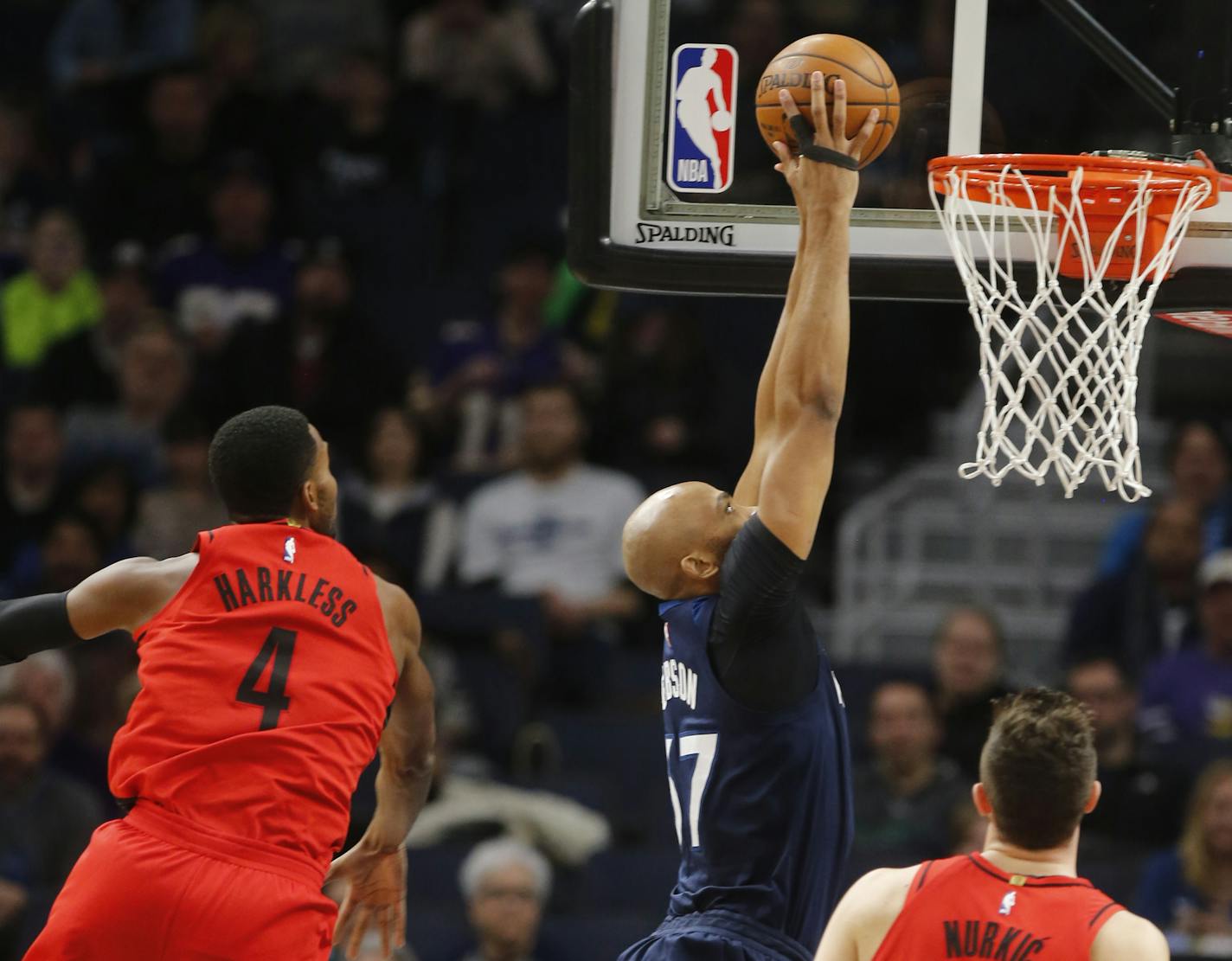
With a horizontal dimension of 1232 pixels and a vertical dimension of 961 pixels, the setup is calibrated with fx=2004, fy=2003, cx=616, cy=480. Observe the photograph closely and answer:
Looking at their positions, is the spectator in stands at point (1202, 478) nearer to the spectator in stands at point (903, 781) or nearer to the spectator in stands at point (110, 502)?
the spectator in stands at point (903, 781)

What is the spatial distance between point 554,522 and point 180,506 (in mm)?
1595

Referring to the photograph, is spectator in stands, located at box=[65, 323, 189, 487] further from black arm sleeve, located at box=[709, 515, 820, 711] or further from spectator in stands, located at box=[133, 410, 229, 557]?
black arm sleeve, located at box=[709, 515, 820, 711]

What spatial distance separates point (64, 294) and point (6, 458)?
48.0 inches

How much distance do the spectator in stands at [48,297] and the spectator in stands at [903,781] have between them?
15.2 feet

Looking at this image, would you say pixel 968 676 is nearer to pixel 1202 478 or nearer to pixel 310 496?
pixel 1202 478

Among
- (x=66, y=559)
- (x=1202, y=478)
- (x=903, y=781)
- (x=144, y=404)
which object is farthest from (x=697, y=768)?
(x=144, y=404)

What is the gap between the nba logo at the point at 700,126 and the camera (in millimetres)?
4766

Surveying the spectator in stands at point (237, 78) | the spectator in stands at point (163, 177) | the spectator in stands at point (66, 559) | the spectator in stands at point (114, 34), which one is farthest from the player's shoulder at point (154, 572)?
the spectator in stands at point (114, 34)

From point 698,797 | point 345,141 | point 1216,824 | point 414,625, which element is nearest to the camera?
point 698,797

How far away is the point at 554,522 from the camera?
27.7 feet

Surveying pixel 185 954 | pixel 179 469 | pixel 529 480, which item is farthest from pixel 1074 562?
pixel 185 954

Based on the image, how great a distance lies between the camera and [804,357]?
3760 mm

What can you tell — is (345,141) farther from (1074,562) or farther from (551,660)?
(1074,562)

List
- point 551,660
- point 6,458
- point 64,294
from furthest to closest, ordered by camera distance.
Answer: point 64,294, point 6,458, point 551,660
